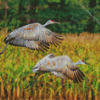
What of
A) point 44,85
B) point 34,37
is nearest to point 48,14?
point 44,85

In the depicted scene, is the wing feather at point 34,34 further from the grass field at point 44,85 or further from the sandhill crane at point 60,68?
the sandhill crane at point 60,68

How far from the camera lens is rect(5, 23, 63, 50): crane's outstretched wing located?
2.04 m

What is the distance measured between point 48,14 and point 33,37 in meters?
9.76

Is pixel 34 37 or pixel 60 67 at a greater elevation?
pixel 34 37

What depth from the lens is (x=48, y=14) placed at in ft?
37.9

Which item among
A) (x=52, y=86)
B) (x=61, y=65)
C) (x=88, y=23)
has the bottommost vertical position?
(x=52, y=86)

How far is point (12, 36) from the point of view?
2127 mm

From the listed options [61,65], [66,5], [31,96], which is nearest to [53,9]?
[66,5]

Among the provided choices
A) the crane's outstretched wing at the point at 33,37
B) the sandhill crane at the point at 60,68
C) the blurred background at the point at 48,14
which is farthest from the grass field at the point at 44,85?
the blurred background at the point at 48,14

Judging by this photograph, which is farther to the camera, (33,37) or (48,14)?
(48,14)

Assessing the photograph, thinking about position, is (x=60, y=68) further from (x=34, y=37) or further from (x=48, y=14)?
(x=48, y=14)

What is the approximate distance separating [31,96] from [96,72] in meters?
0.98

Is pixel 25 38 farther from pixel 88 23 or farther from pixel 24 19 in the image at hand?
pixel 88 23

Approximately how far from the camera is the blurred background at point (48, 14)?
421 inches
